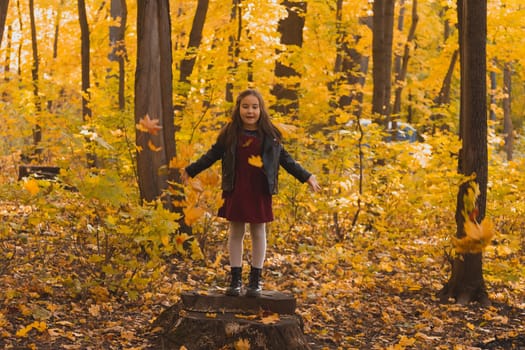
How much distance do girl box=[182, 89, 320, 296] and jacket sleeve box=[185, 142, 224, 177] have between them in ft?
0.19

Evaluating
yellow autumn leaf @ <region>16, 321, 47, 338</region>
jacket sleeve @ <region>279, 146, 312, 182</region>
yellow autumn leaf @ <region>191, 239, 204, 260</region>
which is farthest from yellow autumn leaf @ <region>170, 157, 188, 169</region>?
yellow autumn leaf @ <region>191, 239, 204, 260</region>

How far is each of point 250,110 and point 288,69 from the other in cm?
773

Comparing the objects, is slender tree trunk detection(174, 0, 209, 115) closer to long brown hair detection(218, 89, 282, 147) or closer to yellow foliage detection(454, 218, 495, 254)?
long brown hair detection(218, 89, 282, 147)

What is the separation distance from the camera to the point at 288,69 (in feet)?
42.5

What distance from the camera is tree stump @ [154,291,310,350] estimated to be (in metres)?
4.98

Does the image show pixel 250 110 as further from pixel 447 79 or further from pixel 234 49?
pixel 447 79

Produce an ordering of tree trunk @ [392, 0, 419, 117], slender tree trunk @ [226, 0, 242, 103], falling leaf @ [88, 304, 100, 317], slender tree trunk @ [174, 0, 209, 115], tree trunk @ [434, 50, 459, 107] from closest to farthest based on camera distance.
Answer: falling leaf @ [88, 304, 100, 317], slender tree trunk @ [226, 0, 242, 103], slender tree trunk @ [174, 0, 209, 115], tree trunk @ [434, 50, 459, 107], tree trunk @ [392, 0, 419, 117]

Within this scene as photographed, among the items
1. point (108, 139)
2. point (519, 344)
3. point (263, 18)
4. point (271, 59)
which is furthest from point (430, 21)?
point (519, 344)

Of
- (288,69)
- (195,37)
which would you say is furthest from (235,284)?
(288,69)

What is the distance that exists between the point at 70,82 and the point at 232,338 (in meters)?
19.1

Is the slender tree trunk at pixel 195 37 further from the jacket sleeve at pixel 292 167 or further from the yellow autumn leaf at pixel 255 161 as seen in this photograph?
the yellow autumn leaf at pixel 255 161

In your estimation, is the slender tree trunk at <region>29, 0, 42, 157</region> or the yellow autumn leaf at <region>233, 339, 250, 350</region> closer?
the yellow autumn leaf at <region>233, 339, 250, 350</region>

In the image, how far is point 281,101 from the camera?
464 inches

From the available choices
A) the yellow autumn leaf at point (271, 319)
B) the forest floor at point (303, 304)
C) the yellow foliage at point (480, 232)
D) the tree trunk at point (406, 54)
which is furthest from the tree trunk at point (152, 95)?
the tree trunk at point (406, 54)
